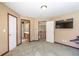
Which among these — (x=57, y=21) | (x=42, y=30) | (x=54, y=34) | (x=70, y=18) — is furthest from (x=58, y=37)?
(x=42, y=30)

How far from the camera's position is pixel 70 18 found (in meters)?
5.70

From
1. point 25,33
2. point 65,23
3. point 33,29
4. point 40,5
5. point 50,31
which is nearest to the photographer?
point 40,5

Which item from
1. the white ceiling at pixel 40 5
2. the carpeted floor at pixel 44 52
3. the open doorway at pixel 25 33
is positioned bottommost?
the carpeted floor at pixel 44 52

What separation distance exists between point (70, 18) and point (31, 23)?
3.51 meters

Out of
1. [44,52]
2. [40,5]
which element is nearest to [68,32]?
[44,52]

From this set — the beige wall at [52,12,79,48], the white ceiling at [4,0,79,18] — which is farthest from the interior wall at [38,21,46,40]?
the white ceiling at [4,0,79,18]

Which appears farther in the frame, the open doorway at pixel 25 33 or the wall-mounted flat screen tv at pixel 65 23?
the open doorway at pixel 25 33

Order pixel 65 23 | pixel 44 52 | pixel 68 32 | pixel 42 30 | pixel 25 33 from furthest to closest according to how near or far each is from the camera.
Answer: pixel 42 30
pixel 25 33
pixel 65 23
pixel 68 32
pixel 44 52

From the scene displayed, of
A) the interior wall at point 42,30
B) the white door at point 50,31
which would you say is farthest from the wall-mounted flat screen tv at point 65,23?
the interior wall at point 42,30

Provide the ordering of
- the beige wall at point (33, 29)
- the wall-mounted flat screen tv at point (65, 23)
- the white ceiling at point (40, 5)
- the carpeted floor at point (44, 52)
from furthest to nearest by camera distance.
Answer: the beige wall at point (33, 29)
the wall-mounted flat screen tv at point (65, 23)
the carpeted floor at point (44, 52)
the white ceiling at point (40, 5)

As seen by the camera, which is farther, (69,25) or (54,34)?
(54,34)

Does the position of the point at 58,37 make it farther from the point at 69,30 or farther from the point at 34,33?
the point at 34,33

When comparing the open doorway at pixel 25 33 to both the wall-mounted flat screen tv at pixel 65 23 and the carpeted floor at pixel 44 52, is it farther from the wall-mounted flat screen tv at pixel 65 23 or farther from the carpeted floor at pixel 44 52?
the carpeted floor at pixel 44 52

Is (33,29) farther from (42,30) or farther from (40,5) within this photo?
(40,5)
